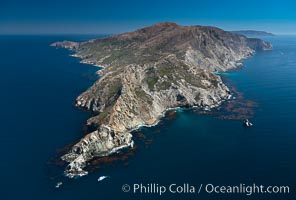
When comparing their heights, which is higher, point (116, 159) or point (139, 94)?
point (139, 94)

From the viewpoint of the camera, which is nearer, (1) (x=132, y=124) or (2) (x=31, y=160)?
(2) (x=31, y=160)

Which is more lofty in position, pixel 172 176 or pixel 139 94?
pixel 139 94

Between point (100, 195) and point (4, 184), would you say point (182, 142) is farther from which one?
point (4, 184)

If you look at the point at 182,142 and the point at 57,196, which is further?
the point at 182,142

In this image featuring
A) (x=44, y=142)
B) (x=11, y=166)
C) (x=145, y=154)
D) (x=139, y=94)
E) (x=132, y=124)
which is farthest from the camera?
(x=139, y=94)

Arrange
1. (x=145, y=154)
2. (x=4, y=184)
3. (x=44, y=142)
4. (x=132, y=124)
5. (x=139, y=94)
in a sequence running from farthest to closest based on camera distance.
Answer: (x=139, y=94) < (x=132, y=124) < (x=44, y=142) < (x=145, y=154) < (x=4, y=184)

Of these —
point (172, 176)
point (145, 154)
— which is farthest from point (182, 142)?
point (172, 176)

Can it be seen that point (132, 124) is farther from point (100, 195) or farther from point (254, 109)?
point (254, 109)

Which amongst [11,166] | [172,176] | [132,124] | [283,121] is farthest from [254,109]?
[11,166]

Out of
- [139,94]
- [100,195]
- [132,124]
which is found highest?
[139,94]
